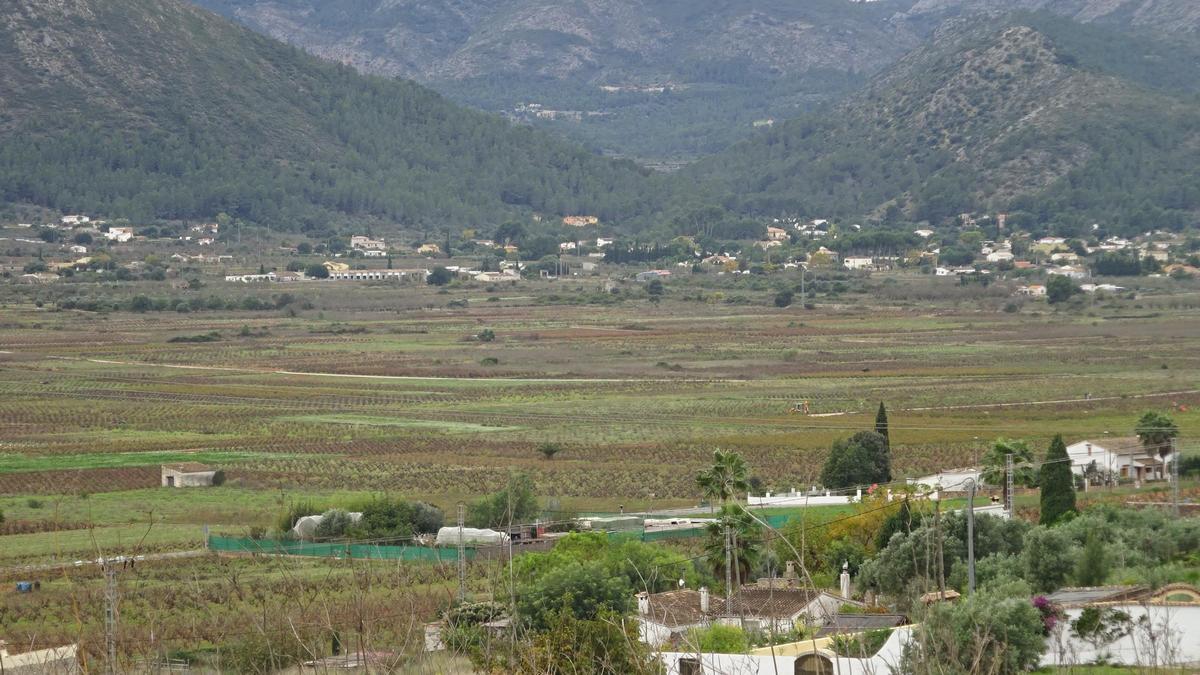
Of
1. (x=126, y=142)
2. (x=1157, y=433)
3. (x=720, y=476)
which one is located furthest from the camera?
(x=126, y=142)

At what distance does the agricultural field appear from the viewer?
45.1m

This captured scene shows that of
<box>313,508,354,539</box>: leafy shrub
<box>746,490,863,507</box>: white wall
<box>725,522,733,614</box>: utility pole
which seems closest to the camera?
<box>725,522,733,614</box>: utility pole

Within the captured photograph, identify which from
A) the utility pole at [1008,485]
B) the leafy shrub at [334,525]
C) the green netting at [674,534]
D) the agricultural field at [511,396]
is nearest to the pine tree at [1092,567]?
the utility pole at [1008,485]

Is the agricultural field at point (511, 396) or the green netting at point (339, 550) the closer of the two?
the green netting at point (339, 550)

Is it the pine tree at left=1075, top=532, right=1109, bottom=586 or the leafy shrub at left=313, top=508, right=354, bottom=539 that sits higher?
the leafy shrub at left=313, top=508, right=354, bottom=539

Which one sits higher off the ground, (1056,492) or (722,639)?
(1056,492)

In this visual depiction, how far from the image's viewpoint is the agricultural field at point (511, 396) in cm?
4512

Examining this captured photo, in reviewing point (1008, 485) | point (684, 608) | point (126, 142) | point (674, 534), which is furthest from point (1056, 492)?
point (126, 142)

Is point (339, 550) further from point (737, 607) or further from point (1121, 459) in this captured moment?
point (1121, 459)

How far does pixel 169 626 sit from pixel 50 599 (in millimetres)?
4626

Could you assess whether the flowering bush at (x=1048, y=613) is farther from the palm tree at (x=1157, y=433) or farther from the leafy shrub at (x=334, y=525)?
the palm tree at (x=1157, y=433)

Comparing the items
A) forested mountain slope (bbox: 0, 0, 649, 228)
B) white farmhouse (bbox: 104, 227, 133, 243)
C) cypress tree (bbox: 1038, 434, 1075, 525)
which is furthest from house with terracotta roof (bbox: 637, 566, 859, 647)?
forested mountain slope (bbox: 0, 0, 649, 228)

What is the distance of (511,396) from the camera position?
6894 centimetres

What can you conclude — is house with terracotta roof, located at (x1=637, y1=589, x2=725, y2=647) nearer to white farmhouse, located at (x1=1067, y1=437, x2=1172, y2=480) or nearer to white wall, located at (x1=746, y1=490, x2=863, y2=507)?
white wall, located at (x1=746, y1=490, x2=863, y2=507)
